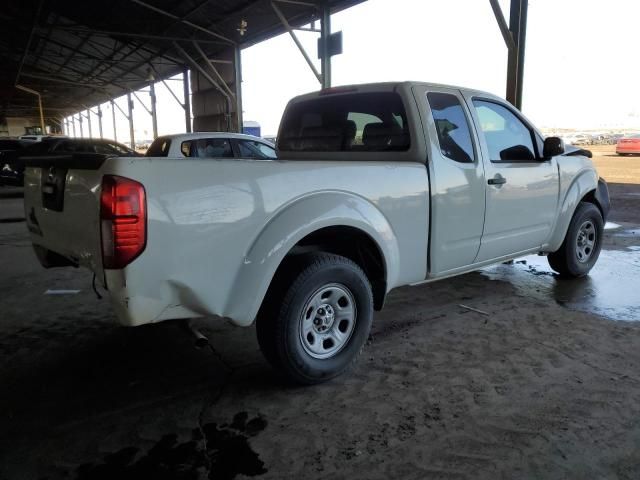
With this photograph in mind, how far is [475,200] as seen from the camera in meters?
3.77

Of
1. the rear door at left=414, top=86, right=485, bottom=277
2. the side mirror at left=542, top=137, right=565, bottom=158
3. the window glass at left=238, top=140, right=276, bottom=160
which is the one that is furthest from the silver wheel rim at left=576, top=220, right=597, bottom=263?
the window glass at left=238, top=140, right=276, bottom=160

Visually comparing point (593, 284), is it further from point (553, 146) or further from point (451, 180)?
point (451, 180)

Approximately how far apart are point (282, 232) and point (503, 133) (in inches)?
99.9

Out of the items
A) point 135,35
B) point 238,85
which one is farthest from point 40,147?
point 238,85

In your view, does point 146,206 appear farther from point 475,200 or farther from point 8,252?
point 8,252

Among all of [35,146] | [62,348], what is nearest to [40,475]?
[62,348]

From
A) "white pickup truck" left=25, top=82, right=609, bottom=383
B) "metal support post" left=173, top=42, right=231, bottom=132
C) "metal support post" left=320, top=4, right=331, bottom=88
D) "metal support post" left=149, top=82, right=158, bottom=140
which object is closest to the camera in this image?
"white pickup truck" left=25, top=82, right=609, bottom=383

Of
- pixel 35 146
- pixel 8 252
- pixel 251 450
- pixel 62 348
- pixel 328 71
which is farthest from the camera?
pixel 35 146

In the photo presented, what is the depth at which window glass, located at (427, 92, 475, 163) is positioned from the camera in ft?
12.1

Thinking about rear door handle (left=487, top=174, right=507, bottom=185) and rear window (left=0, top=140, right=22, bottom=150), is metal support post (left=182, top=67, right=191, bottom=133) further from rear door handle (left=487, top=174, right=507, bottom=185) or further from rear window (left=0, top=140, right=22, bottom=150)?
rear door handle (left=487, top=174, right=507, bottom=185)

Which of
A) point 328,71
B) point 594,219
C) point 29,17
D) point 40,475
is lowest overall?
point 40,475

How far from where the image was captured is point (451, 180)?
142 inches

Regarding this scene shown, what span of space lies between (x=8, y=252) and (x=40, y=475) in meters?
5.69

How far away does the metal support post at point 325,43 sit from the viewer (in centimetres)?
1363
